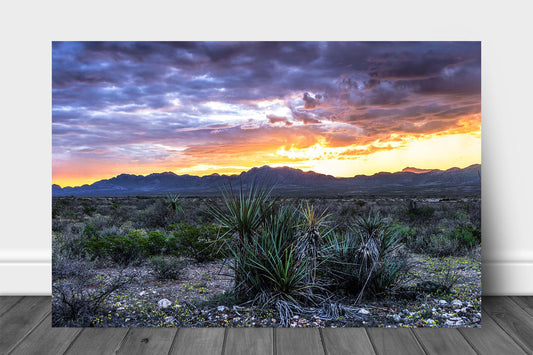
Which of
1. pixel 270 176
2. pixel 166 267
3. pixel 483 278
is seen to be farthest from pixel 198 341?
pixel 483 278

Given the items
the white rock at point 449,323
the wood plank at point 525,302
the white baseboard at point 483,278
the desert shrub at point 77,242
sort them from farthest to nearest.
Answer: the white baseboard at point 483,278 → the wood plank at point 525,302 → the desert shrub at point 77,242 → the white rock at point 449,323

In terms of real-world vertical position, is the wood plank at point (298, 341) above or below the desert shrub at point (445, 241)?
below

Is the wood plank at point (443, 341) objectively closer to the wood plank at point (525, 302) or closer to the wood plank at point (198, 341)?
the wood plank at point (525, 302)

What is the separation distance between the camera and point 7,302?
13.4 ft

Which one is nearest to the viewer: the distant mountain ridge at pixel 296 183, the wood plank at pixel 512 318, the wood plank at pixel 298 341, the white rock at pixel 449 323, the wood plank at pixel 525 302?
the wood plank at pixel 298 341

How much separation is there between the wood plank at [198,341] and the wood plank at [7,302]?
157 cm

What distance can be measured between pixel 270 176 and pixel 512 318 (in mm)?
2155

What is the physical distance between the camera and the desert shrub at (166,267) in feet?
12.1

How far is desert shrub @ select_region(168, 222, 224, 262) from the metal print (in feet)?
0.04

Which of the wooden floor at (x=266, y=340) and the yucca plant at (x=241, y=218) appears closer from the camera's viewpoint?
the wooden floor at (x=266, y=340)
